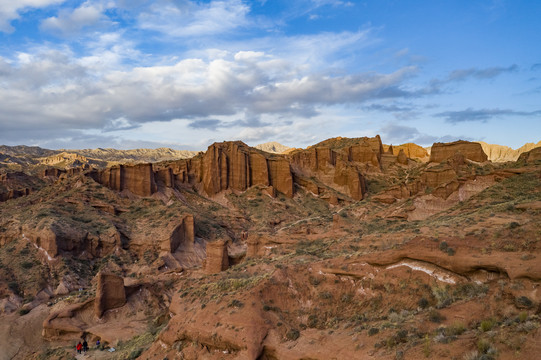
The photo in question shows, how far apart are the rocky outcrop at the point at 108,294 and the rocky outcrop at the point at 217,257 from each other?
744cm

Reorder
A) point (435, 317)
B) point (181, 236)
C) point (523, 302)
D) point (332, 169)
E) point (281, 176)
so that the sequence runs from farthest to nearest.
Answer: point (332, 169) → point (281, 176) → point (181, 236) → point (435, 317) → point (523, 302)

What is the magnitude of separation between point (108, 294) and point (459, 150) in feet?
179

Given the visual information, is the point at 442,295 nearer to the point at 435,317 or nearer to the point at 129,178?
the point at 435,317

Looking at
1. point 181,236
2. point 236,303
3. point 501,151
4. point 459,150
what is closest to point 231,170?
point 181,236

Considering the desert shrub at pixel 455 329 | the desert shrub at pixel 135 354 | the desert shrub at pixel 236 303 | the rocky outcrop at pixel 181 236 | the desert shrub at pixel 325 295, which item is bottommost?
the desert shrub at pixel 135 354

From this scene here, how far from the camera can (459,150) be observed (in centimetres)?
5822

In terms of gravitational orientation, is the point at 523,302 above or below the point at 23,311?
above

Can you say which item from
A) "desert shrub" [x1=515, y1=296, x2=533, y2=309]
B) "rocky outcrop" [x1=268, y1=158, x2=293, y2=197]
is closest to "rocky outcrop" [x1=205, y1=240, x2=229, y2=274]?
"desert shrub" [x1=515, y1=296, x2=533, y2=309]

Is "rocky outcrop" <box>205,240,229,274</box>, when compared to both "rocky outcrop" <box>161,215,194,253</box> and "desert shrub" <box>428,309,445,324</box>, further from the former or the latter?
"desert shrub" <box>428,309,445,324</box>

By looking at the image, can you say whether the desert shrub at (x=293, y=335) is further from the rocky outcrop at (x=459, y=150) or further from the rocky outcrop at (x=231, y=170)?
the rocky outcrop at (x=231, y=170)

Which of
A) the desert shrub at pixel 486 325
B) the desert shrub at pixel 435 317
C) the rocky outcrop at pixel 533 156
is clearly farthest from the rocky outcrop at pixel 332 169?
the desert shrub at pixel 486 325

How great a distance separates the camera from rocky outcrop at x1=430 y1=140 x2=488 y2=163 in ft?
185

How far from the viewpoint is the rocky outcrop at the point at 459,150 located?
185 feet

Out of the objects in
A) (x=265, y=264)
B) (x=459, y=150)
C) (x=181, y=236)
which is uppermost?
(x=459, y=150)
